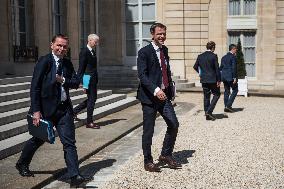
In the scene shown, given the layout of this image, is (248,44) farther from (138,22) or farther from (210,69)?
(210,69)

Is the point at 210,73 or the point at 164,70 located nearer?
the point at 164,70

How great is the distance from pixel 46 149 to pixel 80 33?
37.8ft

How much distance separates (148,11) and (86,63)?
14397mm

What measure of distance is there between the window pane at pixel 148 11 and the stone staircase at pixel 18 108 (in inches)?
368

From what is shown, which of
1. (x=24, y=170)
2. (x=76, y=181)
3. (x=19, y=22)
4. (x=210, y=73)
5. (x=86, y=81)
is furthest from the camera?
(x=19, y=22)

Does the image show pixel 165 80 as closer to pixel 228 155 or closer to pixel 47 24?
pixel 228 155

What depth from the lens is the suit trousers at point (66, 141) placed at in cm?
558

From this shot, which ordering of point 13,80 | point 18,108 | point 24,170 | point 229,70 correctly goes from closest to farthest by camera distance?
point 24,170
point 18,108
point 13,80
point 229,70

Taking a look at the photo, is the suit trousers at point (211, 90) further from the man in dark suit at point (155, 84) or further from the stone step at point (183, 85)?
the stone step at point (183, 85)

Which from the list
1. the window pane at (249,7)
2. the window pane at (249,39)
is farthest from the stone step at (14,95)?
the window pane at (249,7)

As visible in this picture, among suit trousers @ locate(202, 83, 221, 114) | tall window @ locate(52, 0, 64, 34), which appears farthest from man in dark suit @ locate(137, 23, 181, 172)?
tall window @ locate(52, 0, 64, 34)

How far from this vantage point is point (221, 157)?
23.8 ft

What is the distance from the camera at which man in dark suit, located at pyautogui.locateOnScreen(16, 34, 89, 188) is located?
219 inches

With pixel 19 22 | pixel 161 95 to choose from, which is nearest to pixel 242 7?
pixel 19 22
